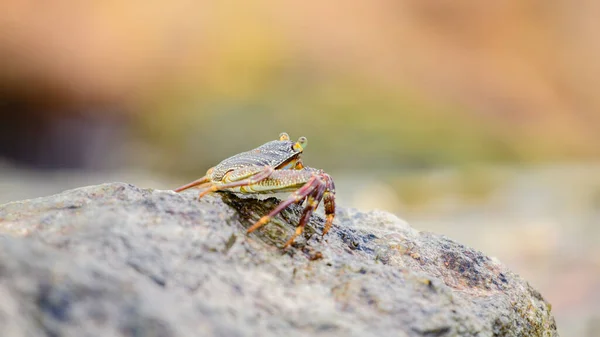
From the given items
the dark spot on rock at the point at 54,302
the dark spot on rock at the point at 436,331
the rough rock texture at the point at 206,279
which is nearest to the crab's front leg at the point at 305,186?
the rough rock texture at the point at 206,279

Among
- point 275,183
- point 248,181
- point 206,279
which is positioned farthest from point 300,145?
point 206,279

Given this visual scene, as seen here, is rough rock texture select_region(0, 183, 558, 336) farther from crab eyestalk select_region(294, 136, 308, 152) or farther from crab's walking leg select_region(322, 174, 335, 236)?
crab eyestalk select_region(294, 136, 308, 152)

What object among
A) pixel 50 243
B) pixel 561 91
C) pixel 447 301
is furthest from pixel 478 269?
pixel 561 91

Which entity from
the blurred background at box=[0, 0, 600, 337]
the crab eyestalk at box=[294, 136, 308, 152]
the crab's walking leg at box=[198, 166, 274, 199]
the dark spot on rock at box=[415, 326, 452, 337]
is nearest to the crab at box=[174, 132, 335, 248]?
the crab's walking leg at box=[198, 166, 274, 199]

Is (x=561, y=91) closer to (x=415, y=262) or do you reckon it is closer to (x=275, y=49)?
(x=275, y=49)

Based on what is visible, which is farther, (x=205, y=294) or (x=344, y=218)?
(x=344, y=218)

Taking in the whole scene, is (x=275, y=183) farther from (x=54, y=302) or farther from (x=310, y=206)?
(x=54, y=302)
